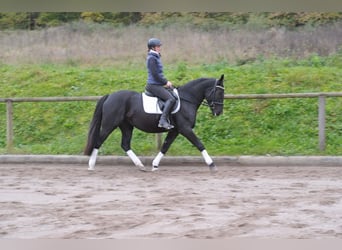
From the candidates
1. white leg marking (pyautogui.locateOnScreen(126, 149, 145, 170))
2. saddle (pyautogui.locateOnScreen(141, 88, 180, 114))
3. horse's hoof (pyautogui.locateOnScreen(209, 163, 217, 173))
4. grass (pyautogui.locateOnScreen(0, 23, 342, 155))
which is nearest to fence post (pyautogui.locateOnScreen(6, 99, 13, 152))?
grass (pyautogui.locateOnScreen(0, 23, 342, 155))

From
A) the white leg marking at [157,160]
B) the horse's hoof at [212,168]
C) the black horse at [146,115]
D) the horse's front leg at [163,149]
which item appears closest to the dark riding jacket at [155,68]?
the black horse at [146,115]

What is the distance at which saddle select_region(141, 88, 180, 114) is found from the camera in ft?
30.8

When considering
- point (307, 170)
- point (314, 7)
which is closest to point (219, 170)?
point (307, 170)

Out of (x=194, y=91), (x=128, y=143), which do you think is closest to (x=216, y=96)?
(x=194, y=91)

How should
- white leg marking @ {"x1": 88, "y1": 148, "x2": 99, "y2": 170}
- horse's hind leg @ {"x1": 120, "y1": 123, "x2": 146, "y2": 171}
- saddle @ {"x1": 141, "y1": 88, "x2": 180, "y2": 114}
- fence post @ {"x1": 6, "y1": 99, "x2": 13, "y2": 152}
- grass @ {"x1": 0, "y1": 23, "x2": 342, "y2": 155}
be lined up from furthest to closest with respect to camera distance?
fence post @ {"x1": 6, "y1": 99, "x2": 13, "y2": 152} < grass @ {"x1": 0, "y1": 23, "x2": 342, "y2": 155} < white leg marking @ {"x1": 88, "y1": 148, "x2": 99, "y2": 170} < horse's hind leg @ {"x1": 120, "y1": 123, "x2": 146, "y2": 171} < saddle @ {"x1": 141, "y1": 88, "x2": 180, "y2": 114}

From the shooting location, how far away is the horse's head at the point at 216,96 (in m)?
9.62

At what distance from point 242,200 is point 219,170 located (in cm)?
265

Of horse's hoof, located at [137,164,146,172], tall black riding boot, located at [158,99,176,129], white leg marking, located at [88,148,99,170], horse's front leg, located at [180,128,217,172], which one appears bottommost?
horse's hoof, located at [137,164,146,172]

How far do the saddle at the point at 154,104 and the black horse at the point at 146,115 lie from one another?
0.21ft

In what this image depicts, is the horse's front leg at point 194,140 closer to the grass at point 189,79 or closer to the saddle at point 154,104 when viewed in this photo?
the saddle at point 154,104

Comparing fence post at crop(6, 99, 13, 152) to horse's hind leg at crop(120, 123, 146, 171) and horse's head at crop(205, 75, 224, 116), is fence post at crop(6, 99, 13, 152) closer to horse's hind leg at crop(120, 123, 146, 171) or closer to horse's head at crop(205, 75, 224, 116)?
horse's hind leg at crop(120, 123, 146, 171)

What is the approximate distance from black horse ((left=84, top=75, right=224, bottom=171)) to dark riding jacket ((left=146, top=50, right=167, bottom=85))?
1.33 feet

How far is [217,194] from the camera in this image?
24.9 ft

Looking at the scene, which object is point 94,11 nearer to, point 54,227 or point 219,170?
point 54,227
